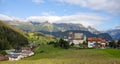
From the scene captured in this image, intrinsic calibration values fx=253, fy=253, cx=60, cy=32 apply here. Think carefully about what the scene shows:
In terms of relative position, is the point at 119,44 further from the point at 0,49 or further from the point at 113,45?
the point at 0,49

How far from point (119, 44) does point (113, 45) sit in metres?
8.21

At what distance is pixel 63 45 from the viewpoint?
164750 millimetres

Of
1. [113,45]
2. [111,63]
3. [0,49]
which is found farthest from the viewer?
[0,49]

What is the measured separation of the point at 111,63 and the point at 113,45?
144684 millimetres

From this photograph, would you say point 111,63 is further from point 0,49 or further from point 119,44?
point 0,49

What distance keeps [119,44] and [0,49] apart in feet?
301

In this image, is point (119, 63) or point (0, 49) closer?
point (119, 63)

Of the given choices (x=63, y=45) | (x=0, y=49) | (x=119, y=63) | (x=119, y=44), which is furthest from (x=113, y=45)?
(x=119, y=63)

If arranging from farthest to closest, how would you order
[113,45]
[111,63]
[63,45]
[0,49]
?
[0,49], [113,45], [63,45], [111,63]

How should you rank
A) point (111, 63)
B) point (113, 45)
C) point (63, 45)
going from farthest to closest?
point (113, 45)
point (63, 45)
point (111, 63)

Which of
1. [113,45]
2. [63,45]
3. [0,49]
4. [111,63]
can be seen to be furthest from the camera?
[0,49]

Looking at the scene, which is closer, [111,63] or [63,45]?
[111,63]

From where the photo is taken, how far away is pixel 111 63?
4109 centimetres

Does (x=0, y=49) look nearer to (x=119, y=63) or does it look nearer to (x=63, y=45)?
(x=63, y=45)
